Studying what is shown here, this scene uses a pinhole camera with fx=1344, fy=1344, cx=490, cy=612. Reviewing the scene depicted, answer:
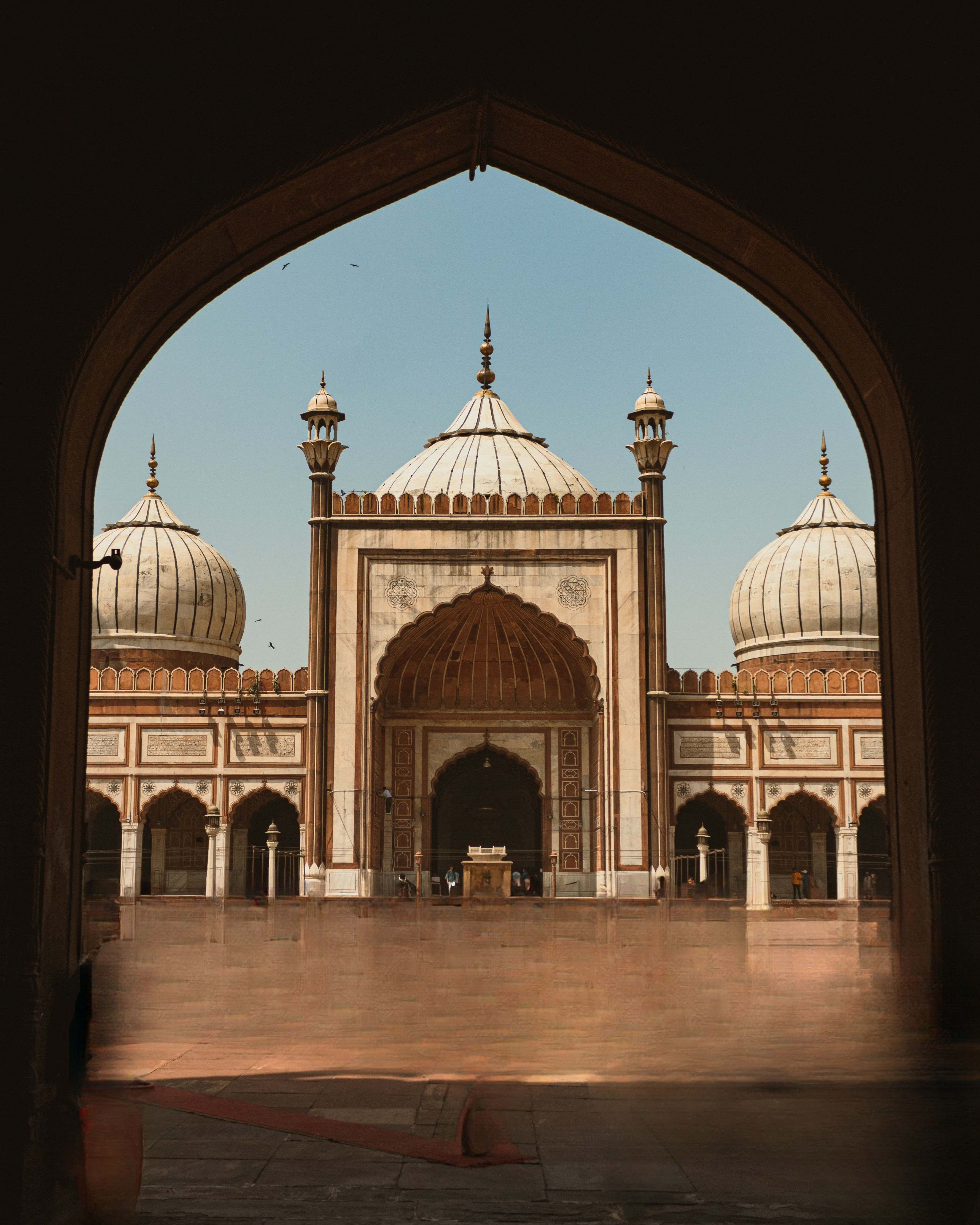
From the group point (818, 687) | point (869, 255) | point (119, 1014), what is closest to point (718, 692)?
point (818, 687)

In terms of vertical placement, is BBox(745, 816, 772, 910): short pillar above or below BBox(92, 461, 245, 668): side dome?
below

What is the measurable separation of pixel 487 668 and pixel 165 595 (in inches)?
248

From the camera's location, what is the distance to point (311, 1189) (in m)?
3.21

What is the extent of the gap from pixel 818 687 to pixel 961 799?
1833 centimetres

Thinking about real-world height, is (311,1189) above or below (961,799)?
below

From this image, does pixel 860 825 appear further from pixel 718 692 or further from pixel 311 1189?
pixel 311 1189

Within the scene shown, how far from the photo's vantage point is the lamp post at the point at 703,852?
2059 cm

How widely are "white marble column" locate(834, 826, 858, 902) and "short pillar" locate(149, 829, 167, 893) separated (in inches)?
423

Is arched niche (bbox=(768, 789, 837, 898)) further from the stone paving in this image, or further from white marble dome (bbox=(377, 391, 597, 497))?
the stone paving

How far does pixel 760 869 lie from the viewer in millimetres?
19062

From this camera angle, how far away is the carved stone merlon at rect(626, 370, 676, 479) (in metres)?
21.1

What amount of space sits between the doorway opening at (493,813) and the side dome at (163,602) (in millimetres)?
5360

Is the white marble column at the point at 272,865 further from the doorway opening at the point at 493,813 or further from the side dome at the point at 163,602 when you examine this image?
the side dome at the point at 163,602

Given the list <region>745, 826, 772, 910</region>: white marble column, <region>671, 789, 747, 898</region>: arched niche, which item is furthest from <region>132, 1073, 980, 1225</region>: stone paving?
<region>671, 789, 747, 898</region>: arched niche
